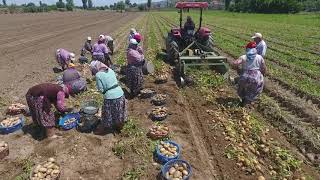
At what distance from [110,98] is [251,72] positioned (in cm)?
374

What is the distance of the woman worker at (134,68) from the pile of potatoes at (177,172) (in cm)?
428

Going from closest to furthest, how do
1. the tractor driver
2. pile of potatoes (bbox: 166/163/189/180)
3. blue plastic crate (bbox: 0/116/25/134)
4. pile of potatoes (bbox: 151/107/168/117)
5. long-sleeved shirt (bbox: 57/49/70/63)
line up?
pile of potatoes (bbox: 166/163/189/180) → blue plastic crate (bbox: 0/116/25/134) → pile of potatoes (bbox: 151/107/168/117) → long-sleeved shirt (bbox: 57/49/70/63) → the tractor driver

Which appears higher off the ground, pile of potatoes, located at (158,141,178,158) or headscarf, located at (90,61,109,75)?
headscarf, located at (90,61,109,75)

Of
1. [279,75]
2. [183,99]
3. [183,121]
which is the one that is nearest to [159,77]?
[183,99]

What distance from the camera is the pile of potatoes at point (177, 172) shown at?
5375 millimetres

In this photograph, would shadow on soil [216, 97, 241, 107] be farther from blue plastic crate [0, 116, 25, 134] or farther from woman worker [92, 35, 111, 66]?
blue plastic crate [0, 116, 25, 134]

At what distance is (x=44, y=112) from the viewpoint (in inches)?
275

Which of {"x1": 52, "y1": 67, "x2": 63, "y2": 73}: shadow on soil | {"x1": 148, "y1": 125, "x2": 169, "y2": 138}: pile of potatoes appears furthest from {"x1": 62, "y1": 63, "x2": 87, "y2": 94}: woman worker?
{"x1": 52, "y1": 67, "x2": 63, "y2": 73}: shadow on soil

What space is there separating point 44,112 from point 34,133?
2.62 ft

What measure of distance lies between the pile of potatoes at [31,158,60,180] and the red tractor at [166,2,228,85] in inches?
225

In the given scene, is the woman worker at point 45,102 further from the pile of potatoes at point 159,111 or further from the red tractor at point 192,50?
the red tractor at point 192,50

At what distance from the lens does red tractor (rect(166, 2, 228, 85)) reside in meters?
11.2

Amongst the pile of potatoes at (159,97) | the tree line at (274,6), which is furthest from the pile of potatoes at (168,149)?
the tree line at (274,6)

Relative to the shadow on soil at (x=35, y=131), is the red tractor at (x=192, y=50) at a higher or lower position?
higher
